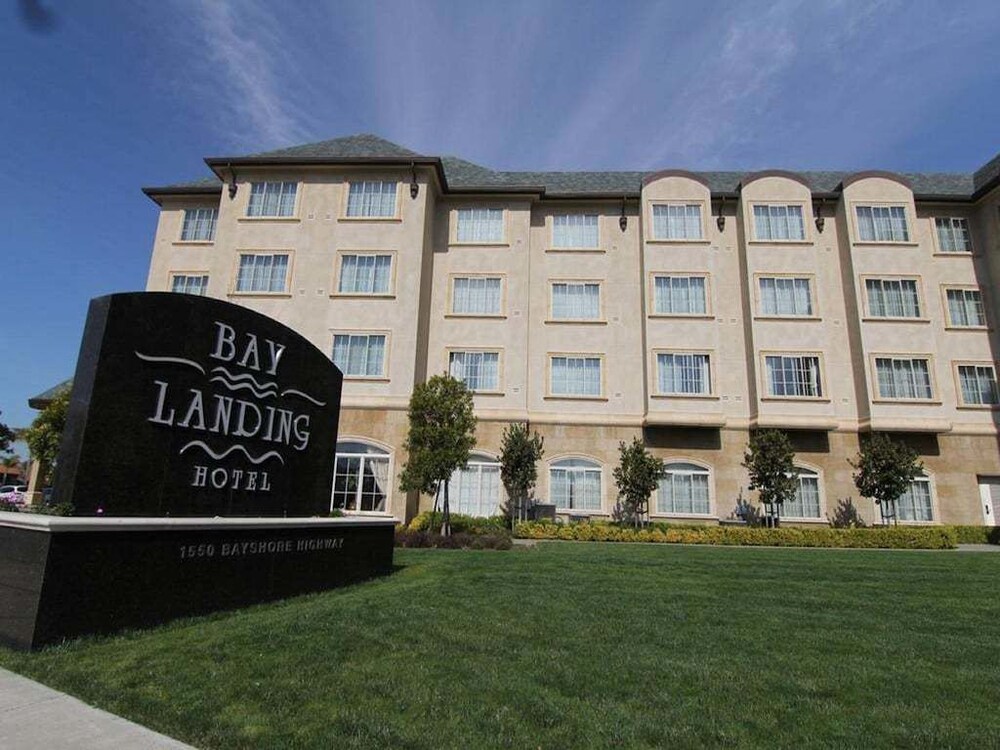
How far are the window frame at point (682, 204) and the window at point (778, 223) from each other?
2188 mm

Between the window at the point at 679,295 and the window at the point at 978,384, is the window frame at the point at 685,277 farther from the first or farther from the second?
the window at the point at 978,384

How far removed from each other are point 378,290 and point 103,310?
18.7m

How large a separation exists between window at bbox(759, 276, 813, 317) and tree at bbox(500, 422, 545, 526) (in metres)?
11.9

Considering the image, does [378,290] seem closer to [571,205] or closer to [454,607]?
[571,205]

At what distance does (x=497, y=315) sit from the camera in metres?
26.6

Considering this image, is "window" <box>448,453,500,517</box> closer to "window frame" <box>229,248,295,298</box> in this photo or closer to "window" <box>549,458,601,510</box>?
"window" <box>549,458,601,510</box>

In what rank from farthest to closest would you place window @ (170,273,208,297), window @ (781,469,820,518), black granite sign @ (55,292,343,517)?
window @ (170,273,208,297)
window @ (781,469,820,518)
black granite sign @ (55,292,343,517)

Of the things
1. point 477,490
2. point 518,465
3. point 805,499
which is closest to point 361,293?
point 477,490

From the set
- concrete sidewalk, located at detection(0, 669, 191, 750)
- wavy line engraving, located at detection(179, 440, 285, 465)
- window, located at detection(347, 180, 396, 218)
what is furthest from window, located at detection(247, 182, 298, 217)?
concrete sidewalk, located at detection(0, 669, 191, 750)

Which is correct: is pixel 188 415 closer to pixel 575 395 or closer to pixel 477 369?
pixel 477 369

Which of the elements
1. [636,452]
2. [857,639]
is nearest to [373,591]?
[857,639]

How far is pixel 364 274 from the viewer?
84.9ft

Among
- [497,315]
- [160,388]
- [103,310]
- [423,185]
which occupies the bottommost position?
[160,388]

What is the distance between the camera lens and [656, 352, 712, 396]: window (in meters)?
25.5
